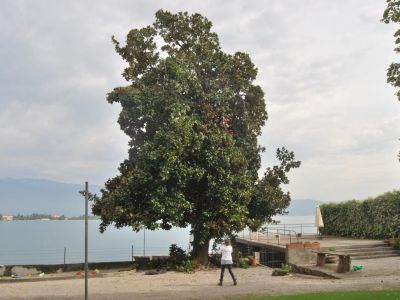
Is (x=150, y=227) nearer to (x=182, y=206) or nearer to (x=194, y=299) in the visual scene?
(x=182, y=206)

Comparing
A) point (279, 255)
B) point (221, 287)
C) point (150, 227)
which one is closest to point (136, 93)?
point (150, 227)

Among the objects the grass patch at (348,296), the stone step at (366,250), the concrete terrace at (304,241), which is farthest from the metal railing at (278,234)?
the grass patch at (348,296)

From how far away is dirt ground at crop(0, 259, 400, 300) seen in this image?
17.4 metres

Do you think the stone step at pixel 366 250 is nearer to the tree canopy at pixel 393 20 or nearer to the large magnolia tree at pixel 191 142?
the large magnolia tree at pixel 191 142

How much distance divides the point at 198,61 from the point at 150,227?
9.39 m

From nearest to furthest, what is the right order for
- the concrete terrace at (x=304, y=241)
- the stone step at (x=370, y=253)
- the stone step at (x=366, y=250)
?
the stone step at (x=370, y=253) → the stone step at (x=366, y=250) → the concrete terrace at (x=304, y=241)

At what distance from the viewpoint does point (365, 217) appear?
36.1 m

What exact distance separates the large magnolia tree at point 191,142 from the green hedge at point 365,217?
9103 mm

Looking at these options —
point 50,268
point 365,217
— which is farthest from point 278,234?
point 50,268

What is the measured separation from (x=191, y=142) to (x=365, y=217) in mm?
17549

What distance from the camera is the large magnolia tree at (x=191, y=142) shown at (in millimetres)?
24641

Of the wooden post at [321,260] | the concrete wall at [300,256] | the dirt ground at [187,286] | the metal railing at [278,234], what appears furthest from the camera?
the metal railing at [278,234]

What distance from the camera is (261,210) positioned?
28109 millimetres

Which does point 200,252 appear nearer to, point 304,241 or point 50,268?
point 50,268
